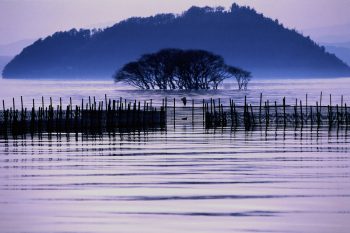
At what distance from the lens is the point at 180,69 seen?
16050 centimetres

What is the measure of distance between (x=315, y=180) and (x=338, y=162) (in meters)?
5.06

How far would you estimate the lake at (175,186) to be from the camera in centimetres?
1772

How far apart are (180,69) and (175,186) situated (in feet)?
452

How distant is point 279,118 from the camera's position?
61406 mm

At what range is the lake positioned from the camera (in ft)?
58.1

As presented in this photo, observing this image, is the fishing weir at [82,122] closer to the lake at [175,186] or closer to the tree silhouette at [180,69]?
the lake at [175,186]

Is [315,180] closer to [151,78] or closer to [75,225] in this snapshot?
[75,225]

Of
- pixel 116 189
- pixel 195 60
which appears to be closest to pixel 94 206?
pixel 116 189

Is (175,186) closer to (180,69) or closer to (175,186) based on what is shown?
(175,186)

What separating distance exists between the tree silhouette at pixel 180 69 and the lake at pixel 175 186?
12185 cm

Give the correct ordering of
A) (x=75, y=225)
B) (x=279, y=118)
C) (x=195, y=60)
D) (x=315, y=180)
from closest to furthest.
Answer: (x=75, y=225), (x=315, y=180), (x=279, y=118), (x=195, y=60)

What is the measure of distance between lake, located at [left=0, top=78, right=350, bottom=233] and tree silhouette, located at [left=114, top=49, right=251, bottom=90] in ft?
400

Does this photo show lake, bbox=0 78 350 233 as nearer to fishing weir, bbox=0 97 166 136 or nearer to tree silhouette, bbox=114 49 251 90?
fishing weir, bbox=0 97 166 136

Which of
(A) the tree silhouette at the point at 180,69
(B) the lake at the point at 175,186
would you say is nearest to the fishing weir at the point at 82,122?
(B) the lake at the point at 175,186
